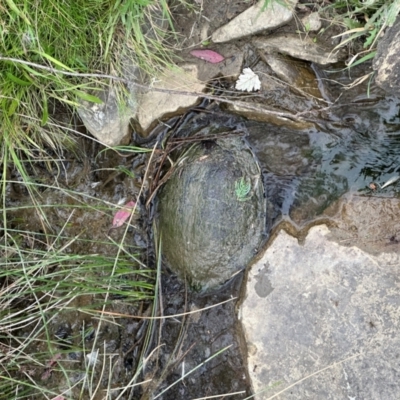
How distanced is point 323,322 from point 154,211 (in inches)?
42.6

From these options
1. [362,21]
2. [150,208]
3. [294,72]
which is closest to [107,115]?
[150,208]

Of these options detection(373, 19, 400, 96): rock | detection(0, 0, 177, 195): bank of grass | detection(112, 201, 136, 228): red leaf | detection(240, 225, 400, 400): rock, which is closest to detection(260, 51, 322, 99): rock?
detection(373, 19, 400, 96): rock

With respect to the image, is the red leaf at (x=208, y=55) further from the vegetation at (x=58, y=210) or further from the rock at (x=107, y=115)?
the rock at (x=107, y=115)

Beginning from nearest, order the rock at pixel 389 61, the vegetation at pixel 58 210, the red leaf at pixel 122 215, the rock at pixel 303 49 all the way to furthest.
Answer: the rock at pixel 389 61, the vegetation at pixel 58 210, the rock at pixel 303 49, the red leaf at pixel 122 215

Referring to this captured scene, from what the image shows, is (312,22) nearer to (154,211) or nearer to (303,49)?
(303,49)

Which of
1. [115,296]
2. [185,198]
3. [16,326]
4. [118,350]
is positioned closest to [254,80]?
[185,198]

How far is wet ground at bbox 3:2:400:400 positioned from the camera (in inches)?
98.7

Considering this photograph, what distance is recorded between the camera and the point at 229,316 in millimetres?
2617

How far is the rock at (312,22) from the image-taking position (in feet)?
7.98

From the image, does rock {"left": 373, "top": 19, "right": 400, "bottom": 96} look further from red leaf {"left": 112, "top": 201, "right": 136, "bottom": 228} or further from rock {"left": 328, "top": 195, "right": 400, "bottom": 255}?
red leaf {"left": 112, "top": 201, "right": 136, "bottom": 228}

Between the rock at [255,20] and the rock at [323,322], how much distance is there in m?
1.08

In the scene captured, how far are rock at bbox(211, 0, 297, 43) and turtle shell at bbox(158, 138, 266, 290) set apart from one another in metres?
0.55

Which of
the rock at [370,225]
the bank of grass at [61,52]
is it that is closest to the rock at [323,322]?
the rock at [370,225]

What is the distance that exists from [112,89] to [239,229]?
99cm
